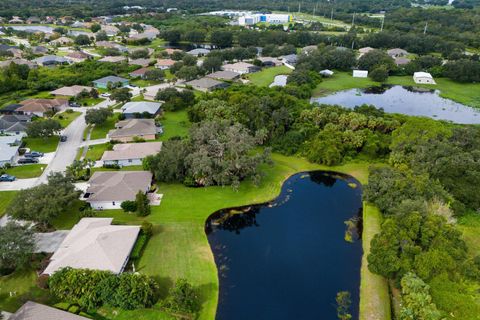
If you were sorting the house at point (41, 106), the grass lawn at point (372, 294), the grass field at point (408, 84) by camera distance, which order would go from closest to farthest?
the grass lawn at point (372, 294), the house at point (41, 106), the grass field at point (408, 84)

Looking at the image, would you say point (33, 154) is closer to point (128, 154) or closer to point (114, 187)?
point (128, 154)

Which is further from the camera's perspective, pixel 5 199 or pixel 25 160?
pixel 25 160

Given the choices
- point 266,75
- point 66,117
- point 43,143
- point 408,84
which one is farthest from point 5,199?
point 408,84

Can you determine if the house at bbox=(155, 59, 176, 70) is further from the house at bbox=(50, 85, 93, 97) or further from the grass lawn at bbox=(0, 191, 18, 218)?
the grass lawn at bbox=(0, 191, 18, 218)

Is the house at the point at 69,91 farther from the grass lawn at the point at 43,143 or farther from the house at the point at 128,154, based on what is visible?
the house at the point at 128,154

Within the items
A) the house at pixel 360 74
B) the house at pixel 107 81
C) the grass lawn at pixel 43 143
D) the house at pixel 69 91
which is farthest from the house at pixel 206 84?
the house at pixel 360 74

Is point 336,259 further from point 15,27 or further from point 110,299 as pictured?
point 15,27
